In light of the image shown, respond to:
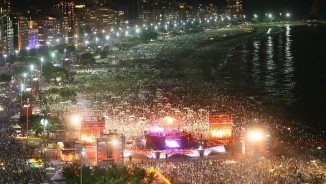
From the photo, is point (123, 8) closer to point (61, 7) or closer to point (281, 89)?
point (61, 7)

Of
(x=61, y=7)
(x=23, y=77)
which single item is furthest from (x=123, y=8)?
(x=23, y=77)

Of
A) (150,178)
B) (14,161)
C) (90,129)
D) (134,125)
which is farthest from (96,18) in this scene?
(150,178)

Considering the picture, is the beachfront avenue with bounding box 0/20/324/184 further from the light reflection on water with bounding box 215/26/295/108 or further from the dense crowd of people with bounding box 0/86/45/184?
the light reflection on water with bounding box 215/26/295/108

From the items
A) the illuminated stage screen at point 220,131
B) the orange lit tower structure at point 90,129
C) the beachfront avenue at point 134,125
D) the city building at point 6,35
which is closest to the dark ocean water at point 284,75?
the beachfront avenue at point 134,125

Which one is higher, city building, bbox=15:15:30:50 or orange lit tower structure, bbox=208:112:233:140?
city building, bbox=15:15:30:50

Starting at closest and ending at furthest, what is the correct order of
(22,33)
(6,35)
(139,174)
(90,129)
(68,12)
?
(139,174) < (90,129) < (6,35) < (22,33) < (68,12)

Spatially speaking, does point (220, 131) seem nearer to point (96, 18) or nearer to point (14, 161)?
point (14, 161)

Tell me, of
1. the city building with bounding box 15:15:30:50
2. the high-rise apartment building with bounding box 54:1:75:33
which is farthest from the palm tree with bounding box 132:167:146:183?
the high-rise apartment building with bounding box 54:1:75:33

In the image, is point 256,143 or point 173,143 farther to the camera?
point 173,143
